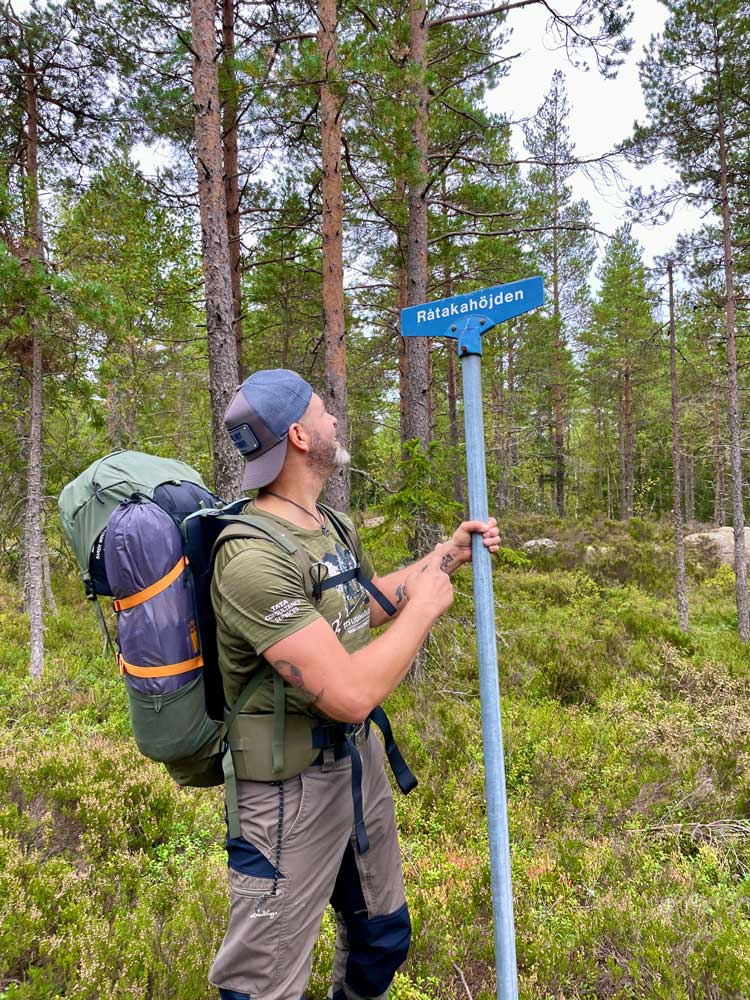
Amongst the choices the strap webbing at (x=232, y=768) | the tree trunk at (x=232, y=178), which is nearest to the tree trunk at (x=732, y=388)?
the tree trunk at (x=232, y=178)

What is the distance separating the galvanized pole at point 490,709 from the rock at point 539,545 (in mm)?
16187

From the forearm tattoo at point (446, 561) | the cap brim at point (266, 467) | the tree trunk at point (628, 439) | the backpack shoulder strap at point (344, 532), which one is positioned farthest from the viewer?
the tree trunk at point (628, 439)

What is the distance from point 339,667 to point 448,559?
695mm

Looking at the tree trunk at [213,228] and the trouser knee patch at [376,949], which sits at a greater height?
the tree trunk at [213,228]

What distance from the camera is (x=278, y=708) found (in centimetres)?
159

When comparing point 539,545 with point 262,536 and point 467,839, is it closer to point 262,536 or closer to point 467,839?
point 467,839

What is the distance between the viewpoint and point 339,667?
4.80 feet

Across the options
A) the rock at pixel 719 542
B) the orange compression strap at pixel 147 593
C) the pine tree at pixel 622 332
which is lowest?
the rock at pixel 719 542

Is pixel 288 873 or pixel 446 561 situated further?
pixel 446 561

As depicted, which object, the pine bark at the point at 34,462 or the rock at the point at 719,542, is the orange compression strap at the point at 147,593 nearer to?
the pine bark at the point at 34,462

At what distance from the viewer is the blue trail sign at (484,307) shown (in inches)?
68.6

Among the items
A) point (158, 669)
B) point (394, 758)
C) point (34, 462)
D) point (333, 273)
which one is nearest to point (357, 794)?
point (394, 758)

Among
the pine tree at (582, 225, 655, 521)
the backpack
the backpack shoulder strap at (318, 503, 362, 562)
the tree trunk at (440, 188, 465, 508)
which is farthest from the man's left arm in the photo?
the pine tree at (582, 225, 655, 521)

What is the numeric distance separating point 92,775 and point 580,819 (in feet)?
12.5
